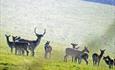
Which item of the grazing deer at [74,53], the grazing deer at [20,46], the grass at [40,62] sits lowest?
the grass at [40,62]

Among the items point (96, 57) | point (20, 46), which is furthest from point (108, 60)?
point (20, 46)

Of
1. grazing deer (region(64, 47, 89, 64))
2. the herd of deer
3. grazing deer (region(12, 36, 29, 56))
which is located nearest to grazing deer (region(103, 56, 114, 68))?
the herd of deer

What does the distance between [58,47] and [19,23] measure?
382mm

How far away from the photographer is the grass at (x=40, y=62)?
3443 mm

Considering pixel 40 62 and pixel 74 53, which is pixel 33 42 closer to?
pixel 40 62

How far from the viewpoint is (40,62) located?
346cm

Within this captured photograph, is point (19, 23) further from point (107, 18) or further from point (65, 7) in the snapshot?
point (107, 18)

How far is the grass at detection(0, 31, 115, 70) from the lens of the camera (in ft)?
11.3

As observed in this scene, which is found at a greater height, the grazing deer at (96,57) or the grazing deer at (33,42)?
the grazing deer at (33,42)

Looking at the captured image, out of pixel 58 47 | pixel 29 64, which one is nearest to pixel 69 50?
pixel 58 47

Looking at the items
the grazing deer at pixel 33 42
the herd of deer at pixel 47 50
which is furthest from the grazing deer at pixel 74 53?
the grazing deer at pixel 33 42

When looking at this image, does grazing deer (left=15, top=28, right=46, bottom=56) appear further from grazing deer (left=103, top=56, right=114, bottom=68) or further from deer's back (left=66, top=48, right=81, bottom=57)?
grazing deer (left=103, top=56, right=114, bottom=68)

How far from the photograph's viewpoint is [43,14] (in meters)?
3.47

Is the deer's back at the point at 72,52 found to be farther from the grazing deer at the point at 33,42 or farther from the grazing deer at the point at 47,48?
the grazing deer at the point at 33,42
